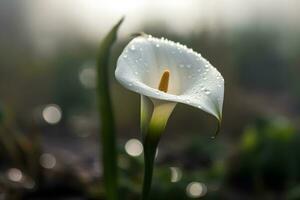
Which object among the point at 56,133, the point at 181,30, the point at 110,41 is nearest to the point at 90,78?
the point at 56,133

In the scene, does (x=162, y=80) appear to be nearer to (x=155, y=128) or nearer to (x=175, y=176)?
(x=155, y=128)

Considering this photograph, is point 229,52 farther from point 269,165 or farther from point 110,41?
point 110,41

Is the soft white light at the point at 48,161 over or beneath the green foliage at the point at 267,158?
beneath

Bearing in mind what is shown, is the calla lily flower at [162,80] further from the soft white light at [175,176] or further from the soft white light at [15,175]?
the soft white light at [15,175]

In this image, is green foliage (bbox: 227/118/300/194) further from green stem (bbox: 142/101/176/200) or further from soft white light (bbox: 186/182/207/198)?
green stem (bbox: 142/101/176/200)

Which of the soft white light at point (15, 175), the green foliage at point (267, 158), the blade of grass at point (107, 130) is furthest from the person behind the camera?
the green foliage at point (267, 158)

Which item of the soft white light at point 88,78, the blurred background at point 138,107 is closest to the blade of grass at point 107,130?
the blurred background at point 138,107

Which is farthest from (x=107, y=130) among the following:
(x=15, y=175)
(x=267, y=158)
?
(x=267, y=158)

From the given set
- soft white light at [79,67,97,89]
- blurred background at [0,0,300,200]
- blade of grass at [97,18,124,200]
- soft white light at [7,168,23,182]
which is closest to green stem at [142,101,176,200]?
blade of grass at [97,18,124,200]

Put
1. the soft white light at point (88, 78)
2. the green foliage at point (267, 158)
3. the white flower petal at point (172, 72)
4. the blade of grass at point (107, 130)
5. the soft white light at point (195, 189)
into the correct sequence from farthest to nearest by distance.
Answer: the soft white light at point (88, 78) < the green foliage at point (267, 158) < the soft white light at point (195, 189) < the blade of grass at point (107, 130) < the white flower petal at point (172, 72)
